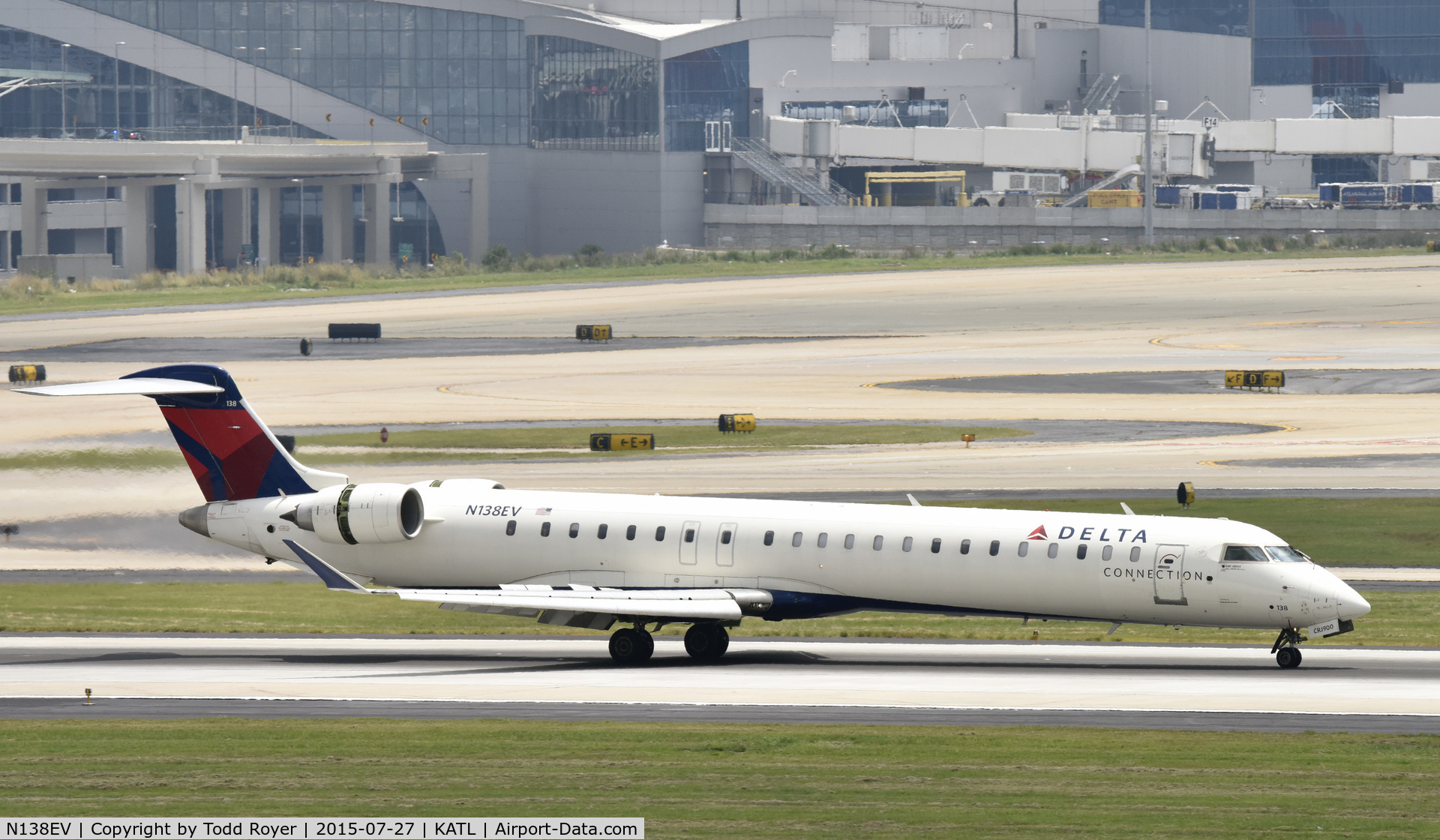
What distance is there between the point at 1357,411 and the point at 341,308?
228 ft

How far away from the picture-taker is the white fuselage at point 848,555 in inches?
1307

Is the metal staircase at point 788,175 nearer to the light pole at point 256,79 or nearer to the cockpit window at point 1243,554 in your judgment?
the light pole at point 256,79

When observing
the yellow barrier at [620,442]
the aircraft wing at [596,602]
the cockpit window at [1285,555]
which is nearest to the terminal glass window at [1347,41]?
the yellow barrier at [620,442]

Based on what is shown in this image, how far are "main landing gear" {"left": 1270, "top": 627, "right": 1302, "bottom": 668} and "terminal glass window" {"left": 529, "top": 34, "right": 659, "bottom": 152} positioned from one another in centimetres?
13434

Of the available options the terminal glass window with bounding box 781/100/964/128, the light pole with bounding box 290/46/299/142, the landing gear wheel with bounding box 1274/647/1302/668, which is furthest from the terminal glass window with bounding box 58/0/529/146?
Answer: the landing gear wheel with bounding box 1274/647/1302/668

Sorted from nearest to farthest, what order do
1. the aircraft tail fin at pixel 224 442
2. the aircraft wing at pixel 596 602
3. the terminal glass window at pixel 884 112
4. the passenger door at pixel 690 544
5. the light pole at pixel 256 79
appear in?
1. the aircraft wing at pixel 596 602
2. the passenger door at pixel 690 544
3. the aircraft tail fin at pixel 224 442
4. the light pole at pixel 256 79
5. the terminal glass window at pixel 884 112

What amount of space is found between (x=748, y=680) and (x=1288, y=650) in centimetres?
984

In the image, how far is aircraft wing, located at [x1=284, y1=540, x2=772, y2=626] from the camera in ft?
114

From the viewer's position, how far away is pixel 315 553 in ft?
126

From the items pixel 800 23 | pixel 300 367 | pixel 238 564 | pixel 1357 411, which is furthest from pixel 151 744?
pixel 800 23

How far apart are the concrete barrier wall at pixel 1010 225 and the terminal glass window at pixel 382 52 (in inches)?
959

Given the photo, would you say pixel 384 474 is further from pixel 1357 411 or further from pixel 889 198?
pixel 889 198

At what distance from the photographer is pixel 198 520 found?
1543 inches

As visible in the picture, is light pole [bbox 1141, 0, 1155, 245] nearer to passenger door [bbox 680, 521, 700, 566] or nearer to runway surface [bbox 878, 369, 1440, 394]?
runway surface [bbox 878, 369, 1440, 394]
